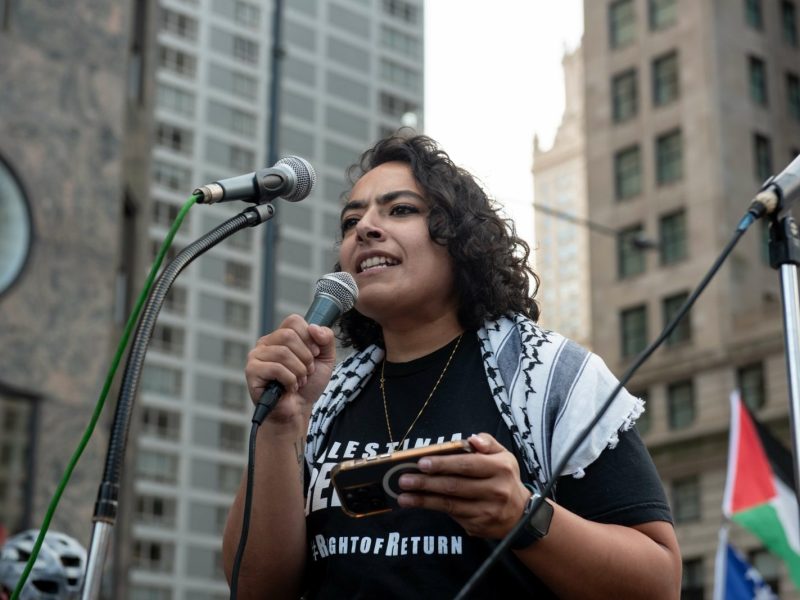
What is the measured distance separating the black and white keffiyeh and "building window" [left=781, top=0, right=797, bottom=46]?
51859mm

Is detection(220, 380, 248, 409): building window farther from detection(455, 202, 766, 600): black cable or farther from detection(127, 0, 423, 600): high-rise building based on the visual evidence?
detection(455, 202, 766, 600): black cable

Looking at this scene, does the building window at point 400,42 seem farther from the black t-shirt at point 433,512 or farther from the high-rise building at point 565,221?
the black t-shirt at point 433,512

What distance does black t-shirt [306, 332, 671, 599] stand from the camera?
12.5ft

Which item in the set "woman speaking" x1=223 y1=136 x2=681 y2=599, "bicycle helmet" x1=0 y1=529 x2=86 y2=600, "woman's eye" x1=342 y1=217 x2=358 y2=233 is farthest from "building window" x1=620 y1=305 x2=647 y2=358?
"woman speaking" x1=223 y1=136 x2=681 y2=599

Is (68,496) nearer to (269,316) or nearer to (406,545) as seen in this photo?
(269,316)

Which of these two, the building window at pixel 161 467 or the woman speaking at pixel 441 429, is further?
the building window at pixel 161 467

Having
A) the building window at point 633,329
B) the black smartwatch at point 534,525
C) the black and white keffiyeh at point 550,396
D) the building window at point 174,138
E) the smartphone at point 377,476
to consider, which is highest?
the building window at point 174,138

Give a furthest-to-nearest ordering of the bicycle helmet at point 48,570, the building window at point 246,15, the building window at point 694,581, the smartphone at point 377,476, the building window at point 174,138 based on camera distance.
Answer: the building window at point 246,15 → the building window at point 174,138 → the building window at point 694,581 → the bicycle helmet at point 48,570 → the smartphone at point 377,476

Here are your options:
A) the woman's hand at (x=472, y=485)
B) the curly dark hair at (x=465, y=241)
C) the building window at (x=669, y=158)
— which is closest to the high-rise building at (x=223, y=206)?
the building window at (x=669, y=158)

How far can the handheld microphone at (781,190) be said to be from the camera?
4.04 meters

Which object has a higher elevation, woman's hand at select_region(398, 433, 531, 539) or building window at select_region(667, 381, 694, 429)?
building window at select_region(667, 381, 694, 429)

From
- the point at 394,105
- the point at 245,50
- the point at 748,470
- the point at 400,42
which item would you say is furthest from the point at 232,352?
the point at 748,470

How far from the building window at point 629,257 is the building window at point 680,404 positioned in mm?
4528

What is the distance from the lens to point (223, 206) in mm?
88625
